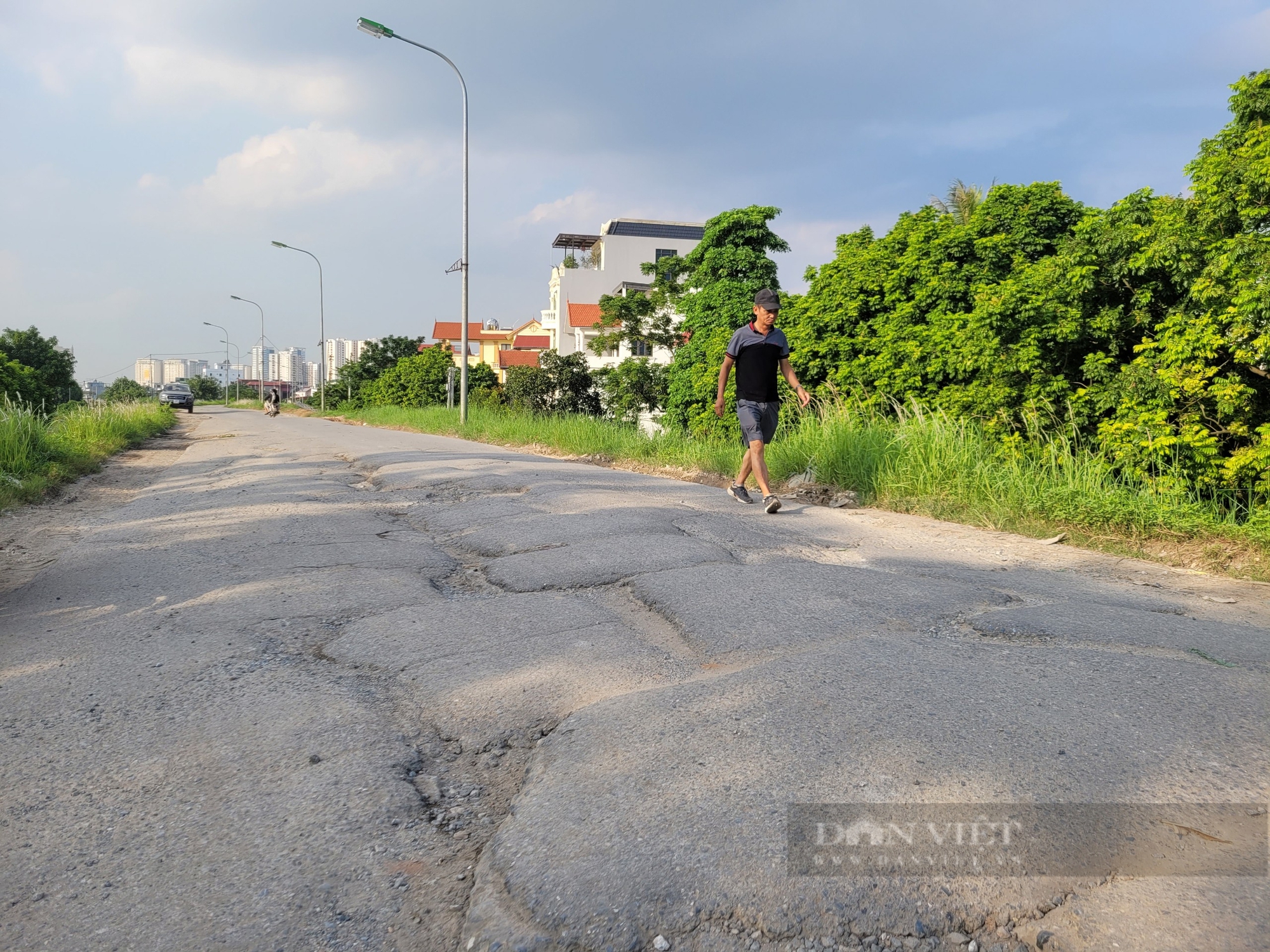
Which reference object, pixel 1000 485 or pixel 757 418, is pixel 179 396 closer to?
pixel 757 418

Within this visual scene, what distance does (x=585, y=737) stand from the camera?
8.20ft

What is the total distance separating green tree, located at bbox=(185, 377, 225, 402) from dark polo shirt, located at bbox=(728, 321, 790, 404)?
99200 millimetres

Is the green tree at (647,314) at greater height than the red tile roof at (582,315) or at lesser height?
lesser

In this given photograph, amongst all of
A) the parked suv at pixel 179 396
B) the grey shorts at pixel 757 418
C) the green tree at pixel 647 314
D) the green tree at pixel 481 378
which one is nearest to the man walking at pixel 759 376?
the grey shorts at pixel 757 418

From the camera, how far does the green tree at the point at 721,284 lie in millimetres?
17469

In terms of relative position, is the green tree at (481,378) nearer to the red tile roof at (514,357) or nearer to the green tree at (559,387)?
the green tree at (559,387)

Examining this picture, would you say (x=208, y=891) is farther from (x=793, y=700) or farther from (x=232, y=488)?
(x=232, y=488)

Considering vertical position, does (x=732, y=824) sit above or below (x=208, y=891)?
above

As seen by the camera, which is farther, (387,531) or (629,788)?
(387,531)

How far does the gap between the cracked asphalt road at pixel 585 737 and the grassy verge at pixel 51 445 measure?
174 inches

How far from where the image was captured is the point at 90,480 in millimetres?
10586

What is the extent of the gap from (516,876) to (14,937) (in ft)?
3.31

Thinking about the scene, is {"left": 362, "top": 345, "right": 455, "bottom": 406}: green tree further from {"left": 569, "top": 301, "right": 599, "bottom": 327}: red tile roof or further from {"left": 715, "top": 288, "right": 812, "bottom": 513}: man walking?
{"left": 715, "top": 288, "right": 812, "bottom": 513}: man walking

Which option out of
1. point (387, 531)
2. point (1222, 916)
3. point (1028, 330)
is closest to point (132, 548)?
point (387, 531)
